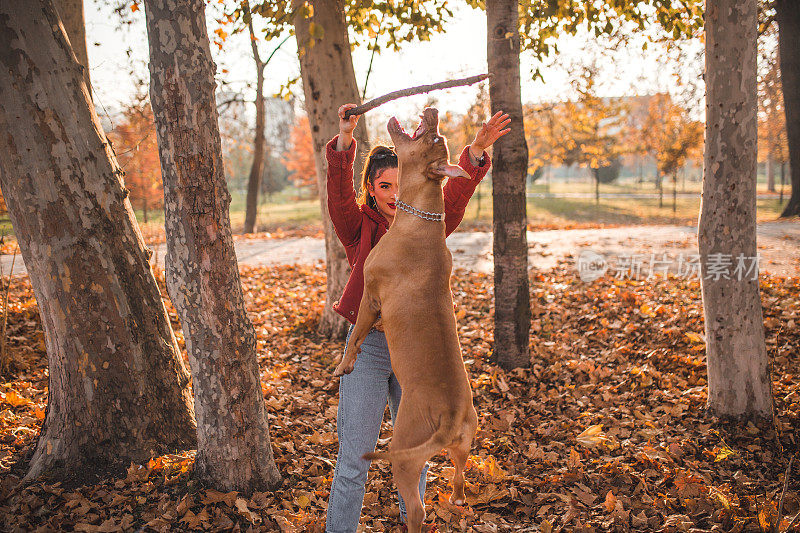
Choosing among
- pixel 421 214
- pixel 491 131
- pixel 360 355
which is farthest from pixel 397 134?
pixel 360 355

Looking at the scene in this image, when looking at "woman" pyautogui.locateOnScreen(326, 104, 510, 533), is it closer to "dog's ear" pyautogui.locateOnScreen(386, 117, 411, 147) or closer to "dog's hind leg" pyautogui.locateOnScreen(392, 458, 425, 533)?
"dog's ear" pyautogui.locateOnScreen(386, 117, 411, 147)

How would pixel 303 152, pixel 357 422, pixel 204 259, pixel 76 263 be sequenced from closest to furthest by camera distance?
1. pixel 357 422
2. pixel 204 259
3. pixel 76 263
4. pixel 303 152

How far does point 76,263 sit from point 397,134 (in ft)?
8.35

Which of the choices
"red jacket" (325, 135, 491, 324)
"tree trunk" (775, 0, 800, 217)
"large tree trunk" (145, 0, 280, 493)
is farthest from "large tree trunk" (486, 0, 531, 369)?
"tree trunk" (775, 0, 800, 217)

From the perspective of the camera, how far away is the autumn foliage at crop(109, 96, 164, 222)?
1020cm

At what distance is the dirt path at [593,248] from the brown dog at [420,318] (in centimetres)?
717

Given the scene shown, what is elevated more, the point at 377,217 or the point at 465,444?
the point at 377,217

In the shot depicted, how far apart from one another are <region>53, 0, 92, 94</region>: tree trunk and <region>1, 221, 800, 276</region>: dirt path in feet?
9.90

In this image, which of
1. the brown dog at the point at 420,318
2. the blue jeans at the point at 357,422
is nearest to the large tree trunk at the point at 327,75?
the blue jeans at the point at 357,422

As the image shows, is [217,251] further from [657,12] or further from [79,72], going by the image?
[657,12]

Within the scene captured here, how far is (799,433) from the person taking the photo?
4230mm

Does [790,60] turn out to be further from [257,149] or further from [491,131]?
[257,149]

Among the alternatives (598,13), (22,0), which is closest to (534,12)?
(598,13)

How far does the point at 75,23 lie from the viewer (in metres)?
6.19
